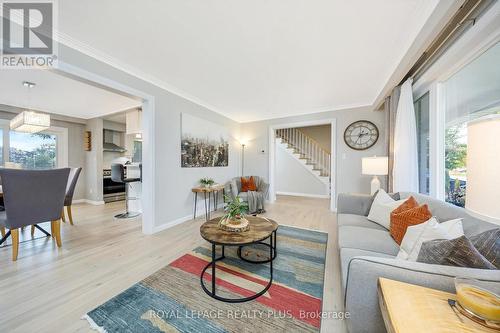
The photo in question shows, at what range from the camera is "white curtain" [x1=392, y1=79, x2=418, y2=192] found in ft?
8.50

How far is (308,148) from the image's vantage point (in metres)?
6.80

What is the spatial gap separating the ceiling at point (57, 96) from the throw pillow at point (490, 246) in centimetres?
434

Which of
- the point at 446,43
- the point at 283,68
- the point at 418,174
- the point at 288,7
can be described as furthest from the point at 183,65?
the point at 418,174

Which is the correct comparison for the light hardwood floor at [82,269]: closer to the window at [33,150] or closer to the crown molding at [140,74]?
the crown molding at [140,74]

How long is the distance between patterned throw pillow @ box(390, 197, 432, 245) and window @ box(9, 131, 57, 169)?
22.4ft

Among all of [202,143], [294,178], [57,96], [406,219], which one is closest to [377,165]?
[406,219]

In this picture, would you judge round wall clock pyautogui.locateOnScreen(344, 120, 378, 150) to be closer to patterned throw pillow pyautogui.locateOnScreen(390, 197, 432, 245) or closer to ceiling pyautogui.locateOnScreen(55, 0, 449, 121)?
ceiling pyautogui.locateOnScreen(55, 0, 449, 121)

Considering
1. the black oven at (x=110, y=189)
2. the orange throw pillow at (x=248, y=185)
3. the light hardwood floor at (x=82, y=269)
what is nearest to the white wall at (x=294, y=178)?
the orange throw pillow at (x=248, y=185)

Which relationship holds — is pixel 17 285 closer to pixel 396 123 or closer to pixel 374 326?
pixel 374 326

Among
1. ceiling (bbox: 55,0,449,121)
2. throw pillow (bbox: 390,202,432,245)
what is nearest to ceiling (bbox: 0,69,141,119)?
ceiling (bbox: 55,0,449,121)

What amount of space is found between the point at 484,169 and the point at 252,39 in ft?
6.76

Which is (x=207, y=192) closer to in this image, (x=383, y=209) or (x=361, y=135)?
(x=383, y=209)

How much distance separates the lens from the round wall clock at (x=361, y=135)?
3.90 m

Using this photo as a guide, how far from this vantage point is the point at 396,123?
286 cm
